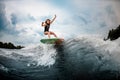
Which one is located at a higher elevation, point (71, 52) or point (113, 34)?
point (113, 34)

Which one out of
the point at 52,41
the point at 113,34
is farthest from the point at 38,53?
the point at 113,34

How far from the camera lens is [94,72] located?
1933 mm

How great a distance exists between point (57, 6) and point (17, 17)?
0.28 metres

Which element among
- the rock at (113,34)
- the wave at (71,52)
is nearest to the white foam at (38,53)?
the wave at (71,52)

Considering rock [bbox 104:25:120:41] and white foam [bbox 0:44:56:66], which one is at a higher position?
rock [bbox 104:25:120:41]

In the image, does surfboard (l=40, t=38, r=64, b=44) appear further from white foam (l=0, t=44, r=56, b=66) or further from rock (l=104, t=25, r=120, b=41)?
rock (l=104, t=25, r=120, b=41)

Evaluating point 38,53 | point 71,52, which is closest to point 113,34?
point 71,52

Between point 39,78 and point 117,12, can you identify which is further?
point 117,12

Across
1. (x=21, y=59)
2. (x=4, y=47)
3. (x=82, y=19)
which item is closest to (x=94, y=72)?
(x=82, y=19)

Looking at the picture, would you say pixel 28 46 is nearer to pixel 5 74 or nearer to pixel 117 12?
pixel 5 74

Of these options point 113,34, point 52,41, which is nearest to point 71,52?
point 52,41

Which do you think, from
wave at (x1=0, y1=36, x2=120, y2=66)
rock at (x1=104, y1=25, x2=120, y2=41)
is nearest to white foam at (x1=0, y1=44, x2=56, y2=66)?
wave at (x1=0, y1=36, x2=120, y2=66)

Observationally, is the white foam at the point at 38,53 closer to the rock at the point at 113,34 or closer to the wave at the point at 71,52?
the wave at the point at 71,52

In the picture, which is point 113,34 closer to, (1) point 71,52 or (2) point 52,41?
(1) point 71,52
